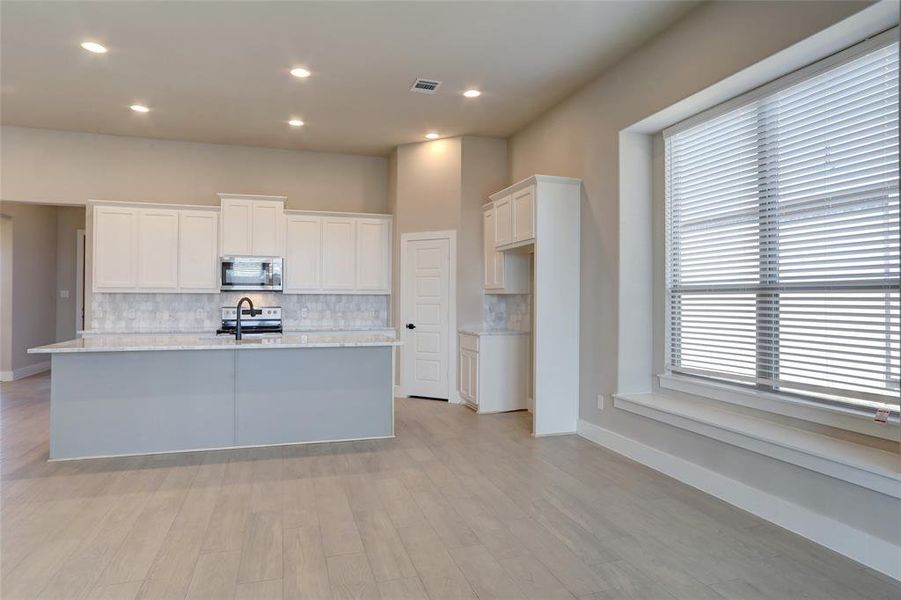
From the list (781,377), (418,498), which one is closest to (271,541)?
(418,498)

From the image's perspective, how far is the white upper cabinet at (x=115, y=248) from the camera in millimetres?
6188

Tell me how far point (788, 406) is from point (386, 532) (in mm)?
2452

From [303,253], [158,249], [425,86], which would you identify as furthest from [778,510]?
[158,249]

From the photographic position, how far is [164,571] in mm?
2408

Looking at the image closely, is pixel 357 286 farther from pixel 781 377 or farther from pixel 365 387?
pixel 781 377

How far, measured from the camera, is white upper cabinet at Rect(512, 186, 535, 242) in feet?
16.0

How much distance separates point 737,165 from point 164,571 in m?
4.05

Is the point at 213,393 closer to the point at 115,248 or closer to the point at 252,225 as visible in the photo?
the point at 252,225

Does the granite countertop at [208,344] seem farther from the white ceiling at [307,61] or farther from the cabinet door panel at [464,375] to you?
the white ceiling at [307,61]

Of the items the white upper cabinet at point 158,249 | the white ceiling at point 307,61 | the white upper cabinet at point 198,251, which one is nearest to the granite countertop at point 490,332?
the white ceiling at point 307,61

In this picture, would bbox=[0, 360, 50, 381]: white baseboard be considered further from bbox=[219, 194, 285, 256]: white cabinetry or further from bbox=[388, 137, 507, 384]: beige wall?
bbox=[388, 137, 507, 384]: beige wall

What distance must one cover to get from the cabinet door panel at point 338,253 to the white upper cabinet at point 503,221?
6.79 ft

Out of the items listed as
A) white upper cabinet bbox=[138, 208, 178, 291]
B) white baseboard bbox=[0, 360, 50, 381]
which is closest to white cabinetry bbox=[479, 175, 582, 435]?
white upper cabinet bbox=[138, 208, 178, 291]

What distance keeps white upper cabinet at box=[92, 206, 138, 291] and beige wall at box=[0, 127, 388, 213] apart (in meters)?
0.50
